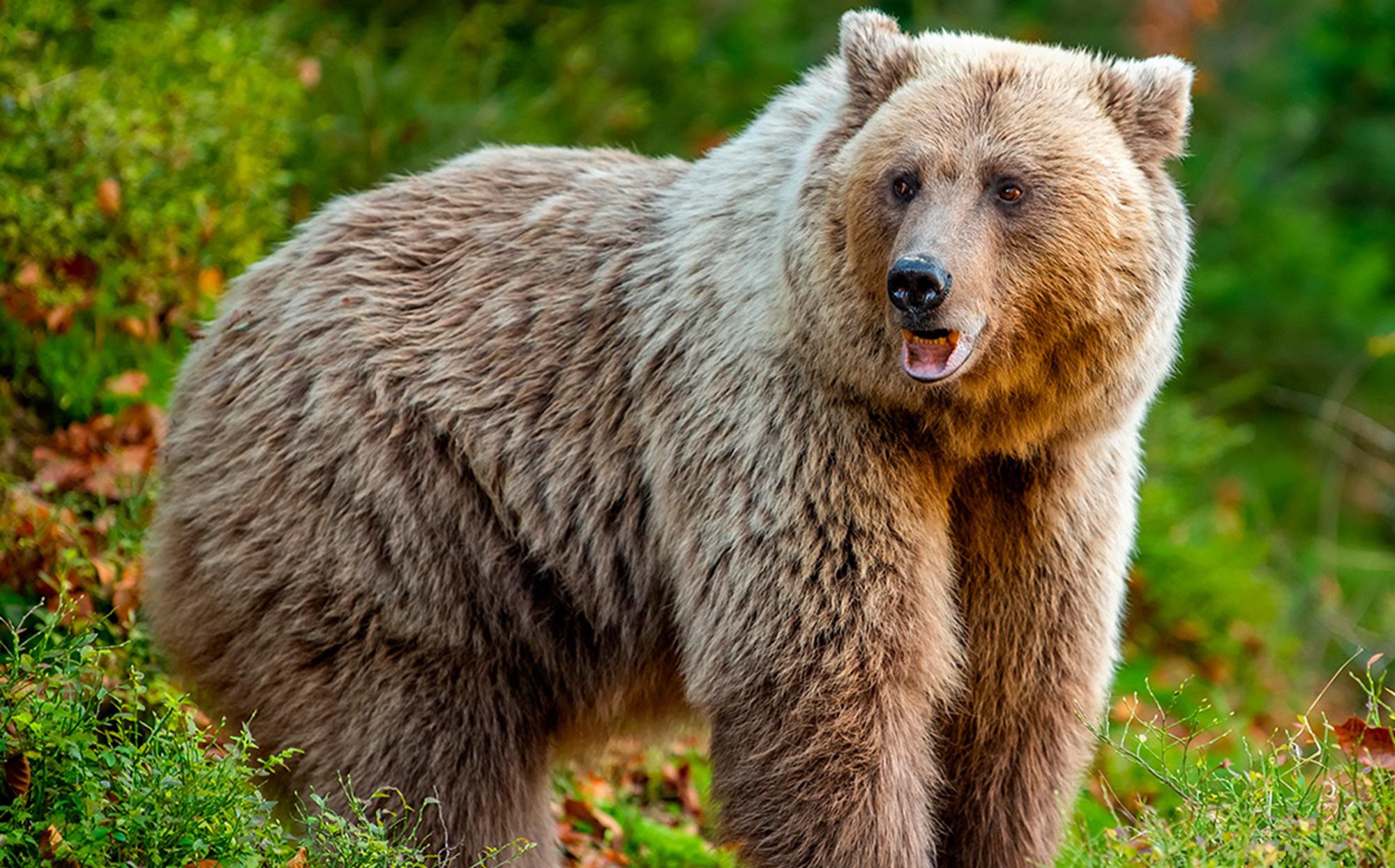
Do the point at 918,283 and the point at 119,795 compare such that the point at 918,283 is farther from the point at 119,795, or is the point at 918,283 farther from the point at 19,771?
the point at 19,771

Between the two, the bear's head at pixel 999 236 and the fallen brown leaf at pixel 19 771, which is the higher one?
the bear's head at pixel 999 236

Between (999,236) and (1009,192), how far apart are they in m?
0.15

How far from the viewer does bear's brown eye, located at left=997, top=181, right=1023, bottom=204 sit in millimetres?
4586

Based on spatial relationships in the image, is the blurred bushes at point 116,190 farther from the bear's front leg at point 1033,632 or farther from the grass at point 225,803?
the bear's front leg at point 1033,632

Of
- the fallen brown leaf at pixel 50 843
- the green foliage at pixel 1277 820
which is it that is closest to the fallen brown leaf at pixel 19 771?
the fallen brown leaf at pixel 50 843

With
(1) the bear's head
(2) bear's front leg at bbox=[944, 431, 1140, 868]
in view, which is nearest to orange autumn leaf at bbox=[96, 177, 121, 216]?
(1) the bear's head

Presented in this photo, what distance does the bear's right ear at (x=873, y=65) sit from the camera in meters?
4.93

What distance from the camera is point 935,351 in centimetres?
446

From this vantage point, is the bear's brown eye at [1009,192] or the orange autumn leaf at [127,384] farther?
the orange autumn leaf at [127,384]

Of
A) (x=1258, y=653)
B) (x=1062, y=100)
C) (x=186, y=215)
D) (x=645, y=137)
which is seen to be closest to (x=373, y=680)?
(x=1062, y=100)

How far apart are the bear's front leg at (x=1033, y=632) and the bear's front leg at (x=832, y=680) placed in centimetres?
27

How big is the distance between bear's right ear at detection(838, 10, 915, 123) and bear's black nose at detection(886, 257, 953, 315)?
79 cm

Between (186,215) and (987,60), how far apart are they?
479cm

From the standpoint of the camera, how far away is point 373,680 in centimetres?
527
